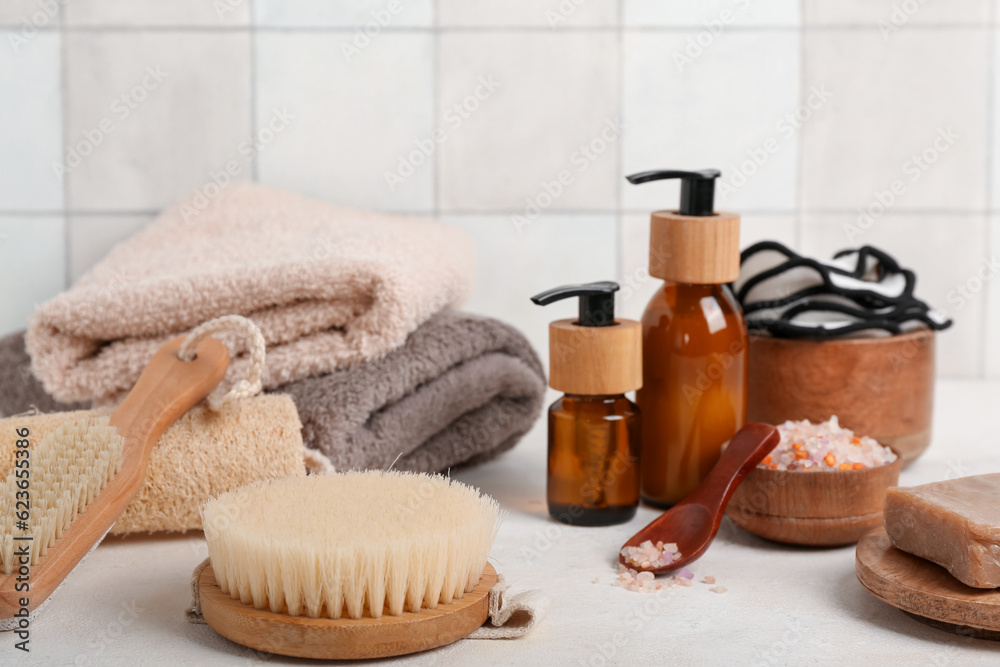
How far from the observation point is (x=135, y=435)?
58cm

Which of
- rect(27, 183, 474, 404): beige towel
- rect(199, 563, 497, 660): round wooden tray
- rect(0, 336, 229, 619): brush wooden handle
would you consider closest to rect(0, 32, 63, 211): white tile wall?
rect(27, 183, 474, 404): beige towel

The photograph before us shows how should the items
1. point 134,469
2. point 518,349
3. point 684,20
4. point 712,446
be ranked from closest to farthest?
1. point 134,469
2. point 712,446
3. point 518,349
4. point 684,20

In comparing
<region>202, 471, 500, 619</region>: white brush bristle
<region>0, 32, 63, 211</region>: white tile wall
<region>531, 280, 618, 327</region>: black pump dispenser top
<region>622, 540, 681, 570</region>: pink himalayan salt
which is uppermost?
<region>0, 32, 63, 211</region>: white tile wall

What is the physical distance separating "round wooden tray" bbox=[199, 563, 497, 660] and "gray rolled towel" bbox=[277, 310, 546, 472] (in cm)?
20

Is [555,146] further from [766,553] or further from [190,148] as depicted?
[766,553]

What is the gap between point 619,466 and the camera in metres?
0.65

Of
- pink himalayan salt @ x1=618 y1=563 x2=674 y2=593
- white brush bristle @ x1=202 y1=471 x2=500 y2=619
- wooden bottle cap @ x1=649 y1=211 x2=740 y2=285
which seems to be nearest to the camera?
white brush bristle @ x1=202 y1=471 x2=500 y2=619

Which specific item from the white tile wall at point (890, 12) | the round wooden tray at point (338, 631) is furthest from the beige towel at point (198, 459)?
the white tile wall at point (890, 12)

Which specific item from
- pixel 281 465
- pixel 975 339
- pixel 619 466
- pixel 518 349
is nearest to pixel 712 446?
pixel 619 466

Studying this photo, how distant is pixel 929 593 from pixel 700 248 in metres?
0.27

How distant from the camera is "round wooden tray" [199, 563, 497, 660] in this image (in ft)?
1.46

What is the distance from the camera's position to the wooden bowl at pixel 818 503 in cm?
59

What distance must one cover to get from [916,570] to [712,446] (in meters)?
0.19

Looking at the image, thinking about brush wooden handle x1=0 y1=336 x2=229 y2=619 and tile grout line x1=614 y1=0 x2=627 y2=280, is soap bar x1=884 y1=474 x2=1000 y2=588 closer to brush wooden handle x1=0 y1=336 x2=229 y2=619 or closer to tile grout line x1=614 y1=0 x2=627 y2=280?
brush wooden handle x1=0 y1=336 x2=229 y2=619
